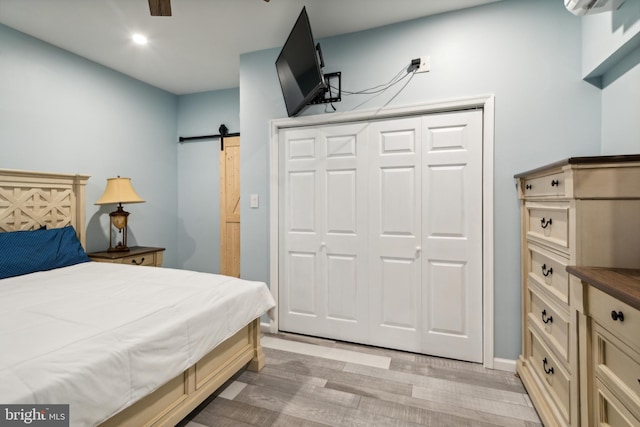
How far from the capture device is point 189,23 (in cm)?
248

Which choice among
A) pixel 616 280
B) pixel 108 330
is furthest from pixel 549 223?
pixel 108 330

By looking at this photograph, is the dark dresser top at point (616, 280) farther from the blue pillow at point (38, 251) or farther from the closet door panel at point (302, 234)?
the blue pillow at point (38, 251)

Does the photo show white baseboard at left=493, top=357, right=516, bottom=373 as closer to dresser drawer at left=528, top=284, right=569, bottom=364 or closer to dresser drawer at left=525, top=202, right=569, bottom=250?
dresser drawer at left=528, top=284, right=569, bottom=364

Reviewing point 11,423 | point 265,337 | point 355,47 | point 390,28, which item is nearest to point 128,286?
point 11,423

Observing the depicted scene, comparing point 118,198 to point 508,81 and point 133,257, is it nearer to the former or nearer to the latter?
point 133,257

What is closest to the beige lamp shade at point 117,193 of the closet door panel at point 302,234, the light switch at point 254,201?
the light switch at point 254,201

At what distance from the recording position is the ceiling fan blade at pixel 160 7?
1.65 metres

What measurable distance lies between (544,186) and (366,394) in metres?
1.64

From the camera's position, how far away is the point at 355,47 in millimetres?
2555

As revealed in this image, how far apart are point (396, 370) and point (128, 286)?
1912 mm

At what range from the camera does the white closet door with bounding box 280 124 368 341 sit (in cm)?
258

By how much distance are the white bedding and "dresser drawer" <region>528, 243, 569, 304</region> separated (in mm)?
1694

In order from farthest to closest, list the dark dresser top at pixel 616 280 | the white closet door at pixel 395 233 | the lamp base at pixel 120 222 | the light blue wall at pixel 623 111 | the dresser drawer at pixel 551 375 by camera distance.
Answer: the lamp base at pixel 120 222, the white closet door at pixel 395 233, the light blue wall at pixel 623 111, the dresser drawer at pixel 551 375, the dark dresser top at pixel 616 280

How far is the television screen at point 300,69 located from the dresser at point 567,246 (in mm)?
1476
